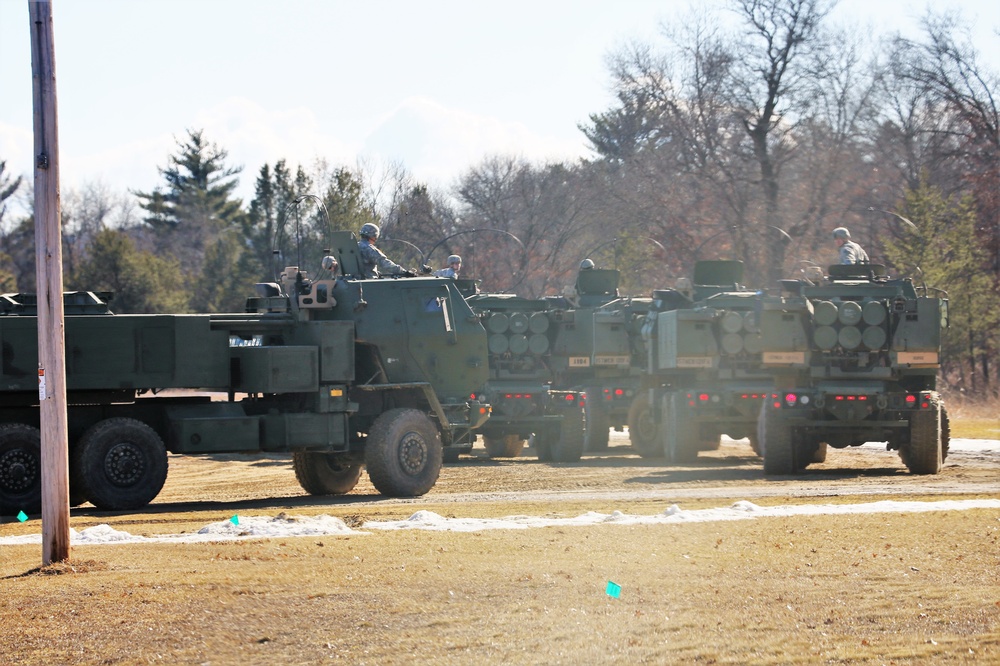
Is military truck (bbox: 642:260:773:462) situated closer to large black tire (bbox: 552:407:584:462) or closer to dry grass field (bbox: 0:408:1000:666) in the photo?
large black tire (bbox: 552:407:584:462)

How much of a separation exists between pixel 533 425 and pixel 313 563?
1416cm

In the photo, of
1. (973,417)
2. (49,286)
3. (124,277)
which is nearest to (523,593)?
(49,286)

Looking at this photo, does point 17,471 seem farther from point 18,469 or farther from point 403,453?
point 403,453

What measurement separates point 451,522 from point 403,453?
3.94 metres

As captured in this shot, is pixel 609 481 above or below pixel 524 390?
below

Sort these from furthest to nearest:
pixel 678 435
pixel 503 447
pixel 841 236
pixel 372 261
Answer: pixel 503 447
pixel 678 435
pixel 841 236
pixel 372 261

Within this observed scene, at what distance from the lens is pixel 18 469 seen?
17312mm

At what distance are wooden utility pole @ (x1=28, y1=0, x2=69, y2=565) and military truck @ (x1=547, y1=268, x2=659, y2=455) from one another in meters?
17.1

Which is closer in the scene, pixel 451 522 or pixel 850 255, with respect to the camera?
pixel 451 522

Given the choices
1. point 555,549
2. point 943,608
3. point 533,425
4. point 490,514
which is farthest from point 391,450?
point 943,608

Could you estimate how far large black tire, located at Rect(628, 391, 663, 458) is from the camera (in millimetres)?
28453

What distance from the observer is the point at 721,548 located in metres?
13.5

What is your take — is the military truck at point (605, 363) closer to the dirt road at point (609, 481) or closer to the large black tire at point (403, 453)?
the dirt road at point (609, 481)

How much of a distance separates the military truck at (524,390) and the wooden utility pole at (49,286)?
13.4m
